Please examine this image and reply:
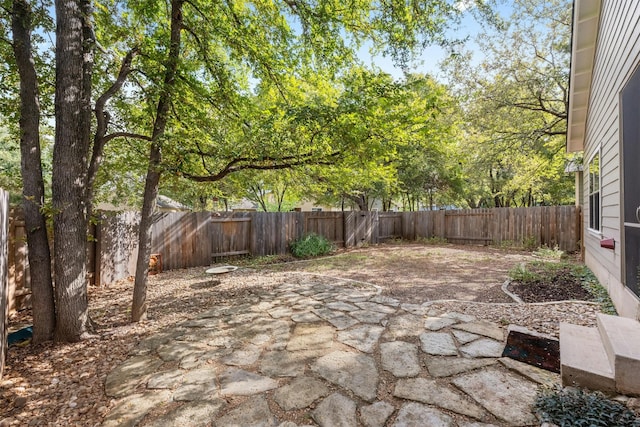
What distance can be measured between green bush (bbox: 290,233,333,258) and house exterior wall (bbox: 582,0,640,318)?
20.2ft

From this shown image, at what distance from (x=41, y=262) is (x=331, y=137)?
11.5 feet

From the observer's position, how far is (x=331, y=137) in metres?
3.90

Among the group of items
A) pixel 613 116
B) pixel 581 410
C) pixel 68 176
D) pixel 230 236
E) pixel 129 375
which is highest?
pixel 613 116

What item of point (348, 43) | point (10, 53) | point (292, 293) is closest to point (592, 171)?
point (348, 43)

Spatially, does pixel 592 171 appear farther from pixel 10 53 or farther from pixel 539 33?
pixel 10 53

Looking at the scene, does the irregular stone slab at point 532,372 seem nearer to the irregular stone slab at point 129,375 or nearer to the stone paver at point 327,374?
the stone paver at point 327,374

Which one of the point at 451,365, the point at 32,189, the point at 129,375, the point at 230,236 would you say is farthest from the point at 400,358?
the point at 230,236

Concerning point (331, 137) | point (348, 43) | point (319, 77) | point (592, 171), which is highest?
point (348, 43)

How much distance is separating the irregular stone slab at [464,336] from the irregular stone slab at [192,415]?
7.22 feet

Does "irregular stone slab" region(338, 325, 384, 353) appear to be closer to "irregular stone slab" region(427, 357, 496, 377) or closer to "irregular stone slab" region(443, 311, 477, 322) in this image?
"irregular stone slab" region(427, 357, 496, 377)

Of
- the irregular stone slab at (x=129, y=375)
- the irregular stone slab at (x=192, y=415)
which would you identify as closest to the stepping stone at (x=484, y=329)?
the irregular stone slab at (x=192, y=415)

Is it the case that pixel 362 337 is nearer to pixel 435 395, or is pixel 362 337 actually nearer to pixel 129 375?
pixel 435 395

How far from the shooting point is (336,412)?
187 centimetres

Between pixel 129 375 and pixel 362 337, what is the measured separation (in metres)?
2.08
